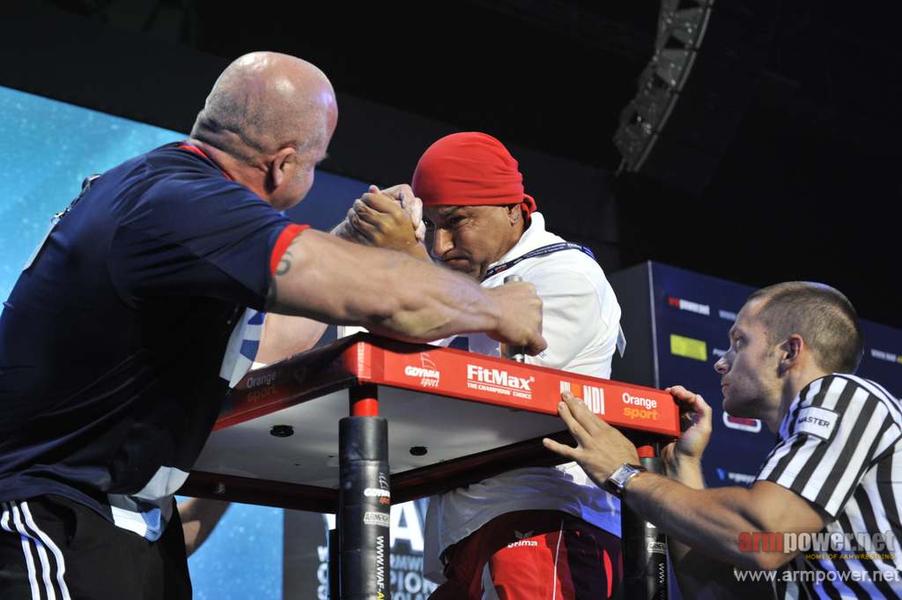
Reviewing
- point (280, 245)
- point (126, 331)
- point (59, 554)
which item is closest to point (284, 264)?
point (280, 245)

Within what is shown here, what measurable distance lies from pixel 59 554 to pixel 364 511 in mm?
422

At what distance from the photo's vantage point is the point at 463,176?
246 centimetres

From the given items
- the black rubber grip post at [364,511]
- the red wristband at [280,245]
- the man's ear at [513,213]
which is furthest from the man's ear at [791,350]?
the red wristband at [280,245]

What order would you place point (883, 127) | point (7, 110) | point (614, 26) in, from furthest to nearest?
point (883, 127) < point (614, 26) < point (7, 110)

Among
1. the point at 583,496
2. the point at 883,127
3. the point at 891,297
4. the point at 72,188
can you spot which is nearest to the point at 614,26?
the point at 883,127

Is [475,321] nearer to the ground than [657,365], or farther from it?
nearer to the ground

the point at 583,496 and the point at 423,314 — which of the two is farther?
the point at 583,496

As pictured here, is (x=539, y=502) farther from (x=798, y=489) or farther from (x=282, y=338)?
(x=282, y=338)

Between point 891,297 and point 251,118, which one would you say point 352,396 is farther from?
point 891,297

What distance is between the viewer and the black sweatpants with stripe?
59.0 inches

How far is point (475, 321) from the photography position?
1.63 meters

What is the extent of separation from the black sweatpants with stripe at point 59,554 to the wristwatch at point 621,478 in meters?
0.76

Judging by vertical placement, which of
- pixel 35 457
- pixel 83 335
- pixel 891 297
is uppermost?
pixel 891 297

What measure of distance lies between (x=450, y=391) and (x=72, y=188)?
2579 millimetres
